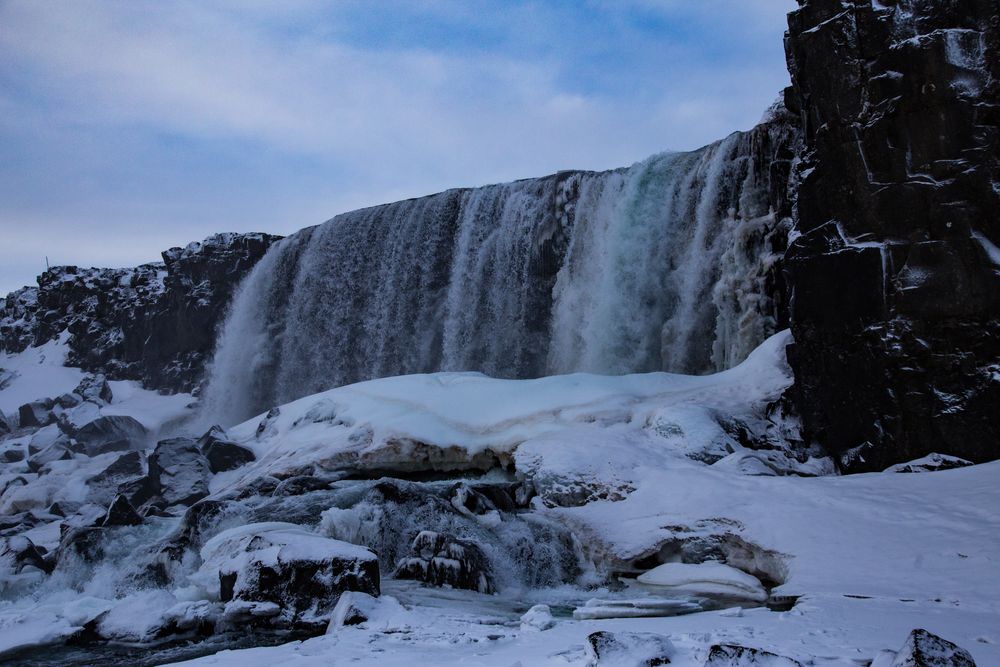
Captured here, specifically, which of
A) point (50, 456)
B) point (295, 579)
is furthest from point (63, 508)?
point (295, 579)

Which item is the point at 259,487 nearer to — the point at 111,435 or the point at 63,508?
the point at 63,508

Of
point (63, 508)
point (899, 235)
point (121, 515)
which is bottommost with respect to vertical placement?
point (63, 508)

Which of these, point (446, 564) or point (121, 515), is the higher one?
point (121, 515)

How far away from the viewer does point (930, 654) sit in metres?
4.70

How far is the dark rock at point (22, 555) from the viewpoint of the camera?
13586 millimetres

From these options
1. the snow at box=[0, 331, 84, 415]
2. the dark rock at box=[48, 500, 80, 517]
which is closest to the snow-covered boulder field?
the dark rock at box=[48, 500, 80, 517]

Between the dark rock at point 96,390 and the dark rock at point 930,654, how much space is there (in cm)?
3876

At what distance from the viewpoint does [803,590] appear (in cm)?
858

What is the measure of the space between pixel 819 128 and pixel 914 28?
2113 millimetres

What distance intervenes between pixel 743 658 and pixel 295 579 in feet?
18.0

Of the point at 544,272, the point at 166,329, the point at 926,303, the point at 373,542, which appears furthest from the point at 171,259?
the point at 926,303

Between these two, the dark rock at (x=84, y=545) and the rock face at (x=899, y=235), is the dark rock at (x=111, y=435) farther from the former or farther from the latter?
the rock face at (x=899, y=235)

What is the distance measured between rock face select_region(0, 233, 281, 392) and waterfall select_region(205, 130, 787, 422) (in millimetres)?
2637

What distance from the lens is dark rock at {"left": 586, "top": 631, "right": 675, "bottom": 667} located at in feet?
18.3
